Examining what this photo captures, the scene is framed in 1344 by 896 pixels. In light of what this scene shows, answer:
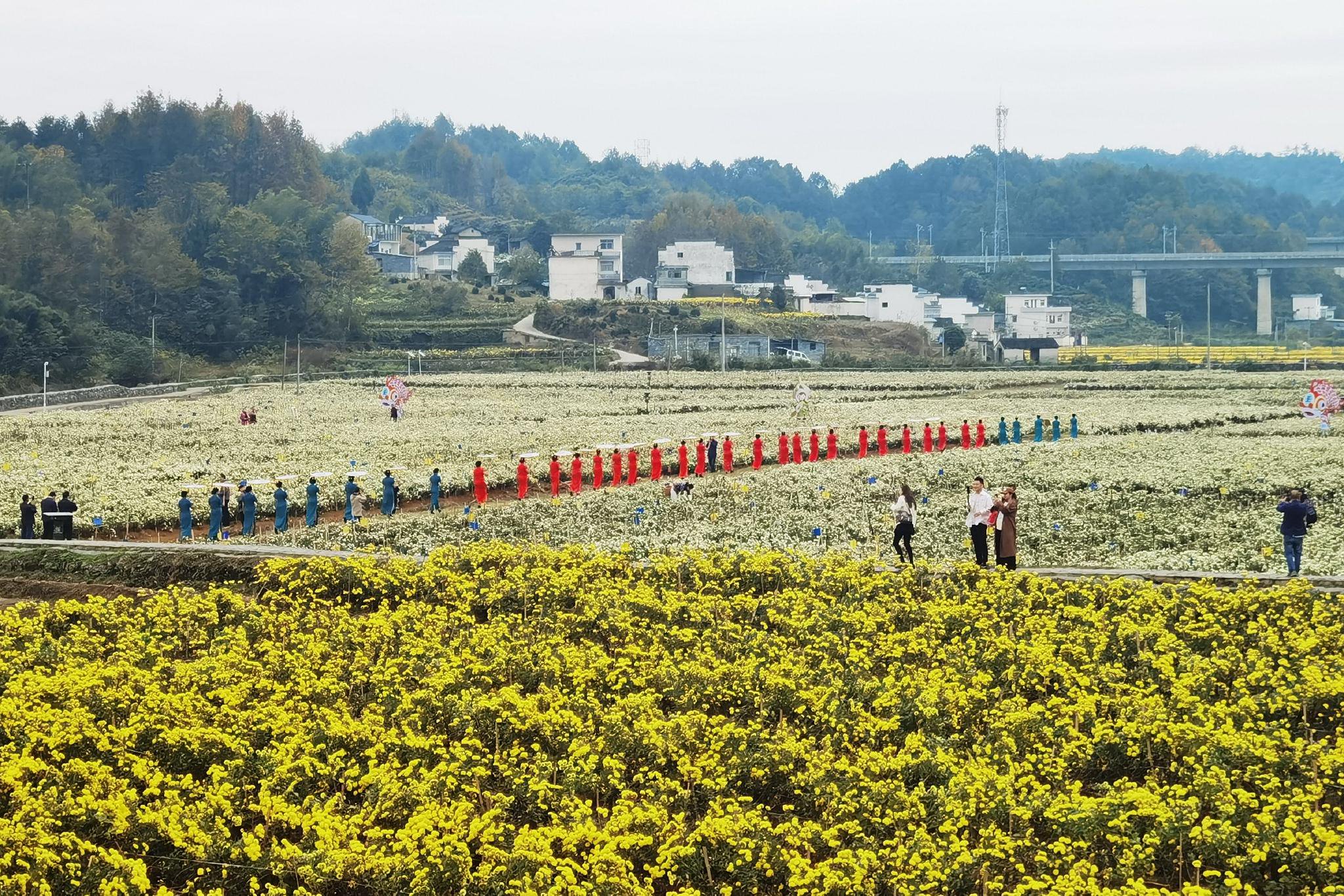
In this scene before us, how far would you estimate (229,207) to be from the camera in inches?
5251

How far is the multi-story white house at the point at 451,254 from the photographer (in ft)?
517

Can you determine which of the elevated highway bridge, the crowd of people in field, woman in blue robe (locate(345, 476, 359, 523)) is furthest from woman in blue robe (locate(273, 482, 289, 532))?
the elevated highway bridge

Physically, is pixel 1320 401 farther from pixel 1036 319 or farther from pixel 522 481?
pixel 1036 319

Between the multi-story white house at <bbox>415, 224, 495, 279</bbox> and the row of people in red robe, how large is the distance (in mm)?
110294

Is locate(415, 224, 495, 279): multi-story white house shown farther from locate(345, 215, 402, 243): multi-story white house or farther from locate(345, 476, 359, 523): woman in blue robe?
locate(345, 476, 359, 523): woman in blue robe

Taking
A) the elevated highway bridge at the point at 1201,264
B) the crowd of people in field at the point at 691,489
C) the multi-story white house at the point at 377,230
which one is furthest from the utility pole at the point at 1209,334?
the multi-story white house at the point at 377,230

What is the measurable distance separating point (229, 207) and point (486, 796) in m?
126

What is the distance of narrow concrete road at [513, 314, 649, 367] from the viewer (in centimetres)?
10600

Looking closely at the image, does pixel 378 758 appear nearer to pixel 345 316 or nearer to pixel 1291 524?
pixel 1291 524

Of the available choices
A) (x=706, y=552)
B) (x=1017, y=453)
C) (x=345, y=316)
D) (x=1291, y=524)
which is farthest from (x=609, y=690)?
(x=345, y=316)

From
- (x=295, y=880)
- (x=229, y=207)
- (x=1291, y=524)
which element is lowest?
(x=295, y=880)

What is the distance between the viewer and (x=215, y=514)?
3047cm

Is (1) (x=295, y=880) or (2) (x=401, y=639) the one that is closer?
(1) (x=295, y=880)

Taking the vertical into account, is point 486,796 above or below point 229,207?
below
